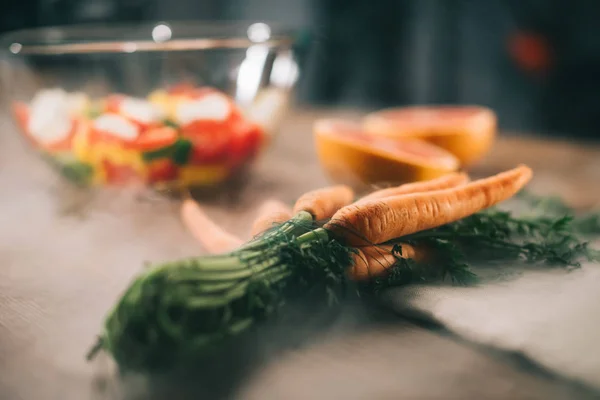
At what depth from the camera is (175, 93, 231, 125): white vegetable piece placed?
97 centimetres

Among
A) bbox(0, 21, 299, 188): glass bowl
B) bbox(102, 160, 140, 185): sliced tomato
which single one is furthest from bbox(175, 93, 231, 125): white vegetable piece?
bbox(102, 160, 140, 185): sliced tomato

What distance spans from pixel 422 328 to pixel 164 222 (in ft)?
1.73

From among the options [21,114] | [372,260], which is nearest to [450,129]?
[372,260]

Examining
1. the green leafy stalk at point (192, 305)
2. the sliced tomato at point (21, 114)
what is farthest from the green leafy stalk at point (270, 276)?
the sliced tomato at point (21, 114)

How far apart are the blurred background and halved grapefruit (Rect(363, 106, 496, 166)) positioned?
1.32m

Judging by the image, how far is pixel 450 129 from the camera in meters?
1.14

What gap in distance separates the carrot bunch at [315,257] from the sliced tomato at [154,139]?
130 millimetres

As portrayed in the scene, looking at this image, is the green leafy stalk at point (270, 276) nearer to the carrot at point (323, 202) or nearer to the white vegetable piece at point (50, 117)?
the carrot at point (323, 202)

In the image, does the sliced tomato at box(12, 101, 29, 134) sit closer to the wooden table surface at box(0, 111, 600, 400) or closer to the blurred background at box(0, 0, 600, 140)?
the wooden table surface at box(0, 111, 600, 400)

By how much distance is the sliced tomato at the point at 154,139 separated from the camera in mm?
962

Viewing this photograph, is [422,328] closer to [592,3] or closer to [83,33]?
[83,33]

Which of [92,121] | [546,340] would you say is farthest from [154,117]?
[546,340]

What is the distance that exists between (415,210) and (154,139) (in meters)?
0.49

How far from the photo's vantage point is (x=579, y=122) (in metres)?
2.78
